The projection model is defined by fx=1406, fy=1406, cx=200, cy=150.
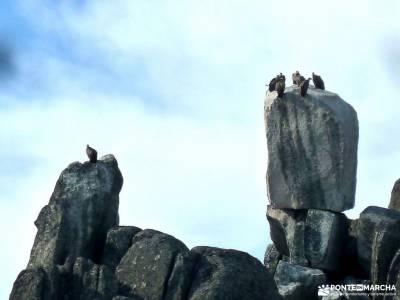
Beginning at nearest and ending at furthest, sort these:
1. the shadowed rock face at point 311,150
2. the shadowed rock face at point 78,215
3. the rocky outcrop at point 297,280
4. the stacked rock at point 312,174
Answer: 1. the shadowed rock face at point 78,215
2. the rocky outcrop at point 297,280
3. the stacked rock at point 312,174
4. the shadowed rock face at point 311,150

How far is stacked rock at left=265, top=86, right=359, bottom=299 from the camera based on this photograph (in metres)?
63.8

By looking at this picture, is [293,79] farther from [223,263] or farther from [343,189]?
[223,263]

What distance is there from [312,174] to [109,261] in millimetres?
12156

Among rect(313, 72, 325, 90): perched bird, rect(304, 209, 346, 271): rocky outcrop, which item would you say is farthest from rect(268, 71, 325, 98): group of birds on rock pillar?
rect(304, 209, 346, 271): rocky outcrop

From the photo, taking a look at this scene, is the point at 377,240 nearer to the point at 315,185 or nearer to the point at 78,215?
the point at 315,185

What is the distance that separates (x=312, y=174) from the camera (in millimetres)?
64625

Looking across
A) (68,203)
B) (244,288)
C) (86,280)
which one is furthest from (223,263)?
(68,203)

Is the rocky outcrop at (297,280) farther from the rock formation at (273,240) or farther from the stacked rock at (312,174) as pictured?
the stacked rock at (312,174)

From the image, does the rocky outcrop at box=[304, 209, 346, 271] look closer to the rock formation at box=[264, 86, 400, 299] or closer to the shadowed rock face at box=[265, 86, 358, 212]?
the rock formation at box=[264, 86, 400, 299]

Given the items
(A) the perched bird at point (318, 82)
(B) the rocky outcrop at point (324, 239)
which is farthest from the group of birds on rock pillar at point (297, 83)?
(B) the rocky outcrop at point (324, 239)

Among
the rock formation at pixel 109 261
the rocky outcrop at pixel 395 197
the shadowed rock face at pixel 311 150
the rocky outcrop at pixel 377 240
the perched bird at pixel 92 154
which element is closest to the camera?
the rock formation at pixel 109 261

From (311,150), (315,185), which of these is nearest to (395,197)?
(315,185)

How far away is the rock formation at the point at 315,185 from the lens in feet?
208

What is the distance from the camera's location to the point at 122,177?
198ft
